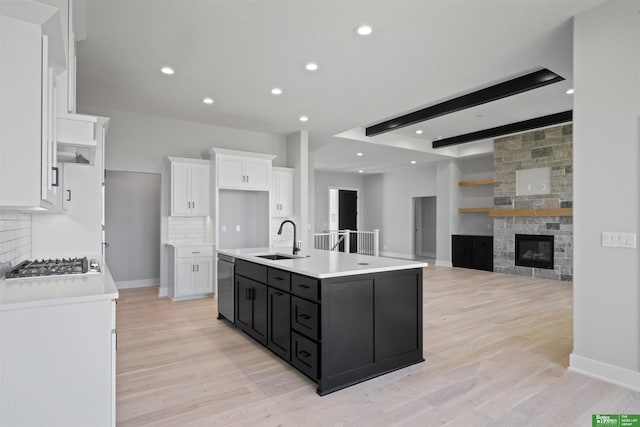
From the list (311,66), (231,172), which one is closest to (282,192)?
(231,172)

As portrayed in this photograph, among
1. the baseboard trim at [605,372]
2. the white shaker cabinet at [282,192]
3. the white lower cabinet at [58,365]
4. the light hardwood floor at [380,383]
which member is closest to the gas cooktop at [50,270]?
the white lower cabinet at [58,365]

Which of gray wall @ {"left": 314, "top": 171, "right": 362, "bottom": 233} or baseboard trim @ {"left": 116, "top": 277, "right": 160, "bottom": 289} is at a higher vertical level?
gray wall @ {"left": 314, "top": 171, "right": 362, "bottom": 233}

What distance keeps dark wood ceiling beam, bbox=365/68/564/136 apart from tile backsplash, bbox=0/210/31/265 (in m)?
5.51

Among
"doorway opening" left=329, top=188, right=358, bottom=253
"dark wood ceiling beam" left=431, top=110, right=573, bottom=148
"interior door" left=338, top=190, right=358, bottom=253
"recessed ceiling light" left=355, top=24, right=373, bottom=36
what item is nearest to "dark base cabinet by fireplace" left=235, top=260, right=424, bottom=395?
"recessed ceiling light" left=355, top=24, right=373, bottom=36

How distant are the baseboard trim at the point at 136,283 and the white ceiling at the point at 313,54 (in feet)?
10.2

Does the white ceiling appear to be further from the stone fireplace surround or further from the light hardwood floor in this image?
the light hardwood floor

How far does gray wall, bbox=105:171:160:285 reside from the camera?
20.7ft

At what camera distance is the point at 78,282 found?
2.00m

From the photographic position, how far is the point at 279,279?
3047mm

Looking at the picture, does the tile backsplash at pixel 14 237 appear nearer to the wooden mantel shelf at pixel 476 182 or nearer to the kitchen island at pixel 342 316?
the kitchen island at pixel 342 316

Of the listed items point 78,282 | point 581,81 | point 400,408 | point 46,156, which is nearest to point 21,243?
point 78,282

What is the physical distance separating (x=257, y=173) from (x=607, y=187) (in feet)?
15.8

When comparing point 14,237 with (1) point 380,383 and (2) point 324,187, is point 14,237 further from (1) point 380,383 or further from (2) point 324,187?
(2) point 324,187

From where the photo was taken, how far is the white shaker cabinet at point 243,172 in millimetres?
5777
